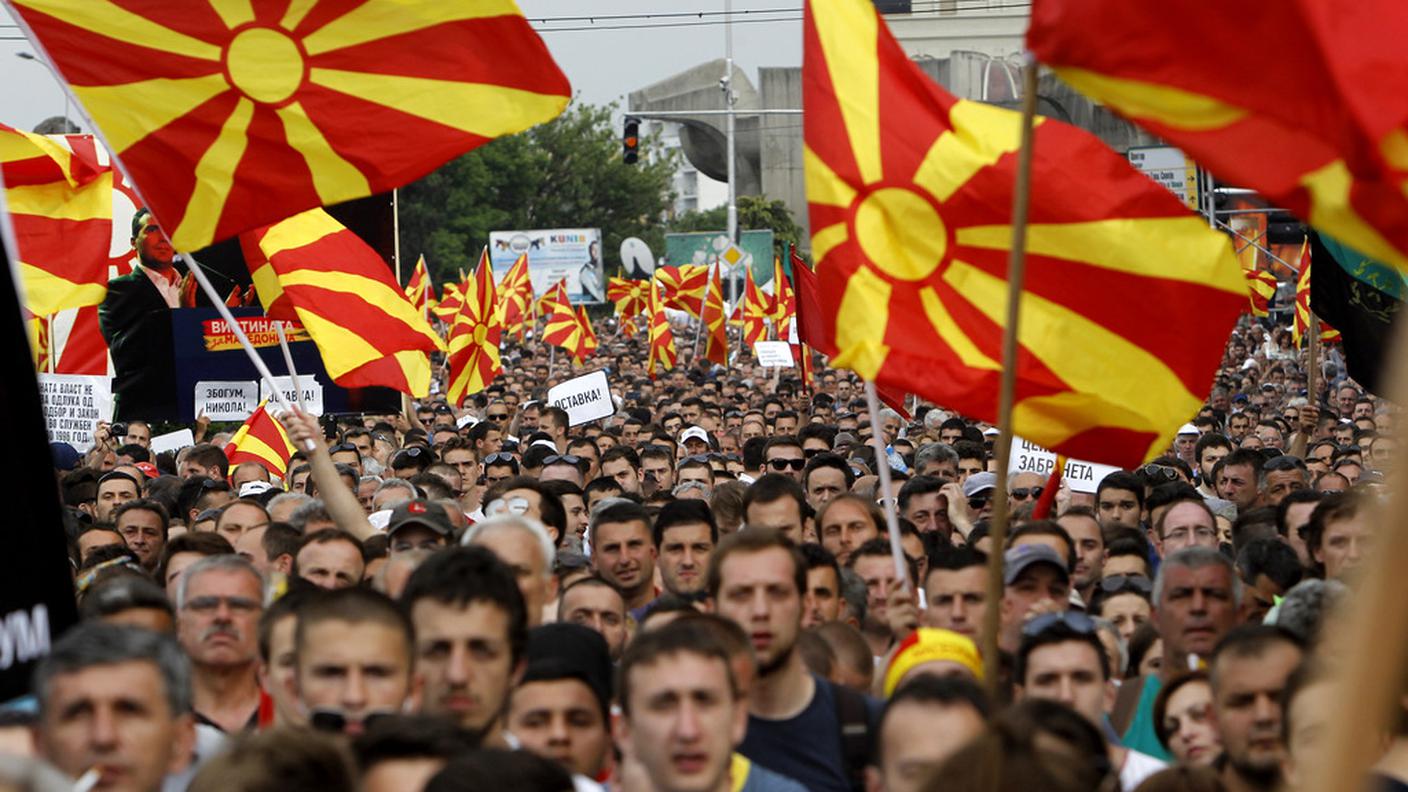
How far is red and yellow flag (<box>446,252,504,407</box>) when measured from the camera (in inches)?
816

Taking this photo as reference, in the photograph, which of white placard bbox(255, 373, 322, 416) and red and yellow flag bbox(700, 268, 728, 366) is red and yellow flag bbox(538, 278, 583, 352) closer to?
red and yellow flag bbox(700, 268, 728, 366)

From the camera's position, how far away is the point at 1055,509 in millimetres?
11883

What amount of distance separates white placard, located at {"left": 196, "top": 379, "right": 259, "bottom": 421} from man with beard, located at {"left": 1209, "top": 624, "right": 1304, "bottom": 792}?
1072cm

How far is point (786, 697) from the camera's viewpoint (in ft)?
17.0

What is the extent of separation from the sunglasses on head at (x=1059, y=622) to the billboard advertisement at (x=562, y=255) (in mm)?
64127

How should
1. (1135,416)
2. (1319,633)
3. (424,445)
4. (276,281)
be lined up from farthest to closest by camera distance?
(424,445), (276,281), (1135,416), (1319,633)

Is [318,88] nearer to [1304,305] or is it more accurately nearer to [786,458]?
[786,458]

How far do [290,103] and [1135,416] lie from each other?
2928 mm

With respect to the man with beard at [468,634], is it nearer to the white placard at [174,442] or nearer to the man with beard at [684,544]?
the man with beard at [684,544]

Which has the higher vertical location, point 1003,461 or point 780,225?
point 1003,461

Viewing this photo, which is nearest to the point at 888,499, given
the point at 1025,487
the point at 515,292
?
the point at 1025,487

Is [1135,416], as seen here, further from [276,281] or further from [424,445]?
[424,445]

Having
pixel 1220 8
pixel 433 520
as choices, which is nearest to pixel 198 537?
pixel 433 520

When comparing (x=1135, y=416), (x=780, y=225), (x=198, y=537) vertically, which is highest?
(x=1135, y=416)
